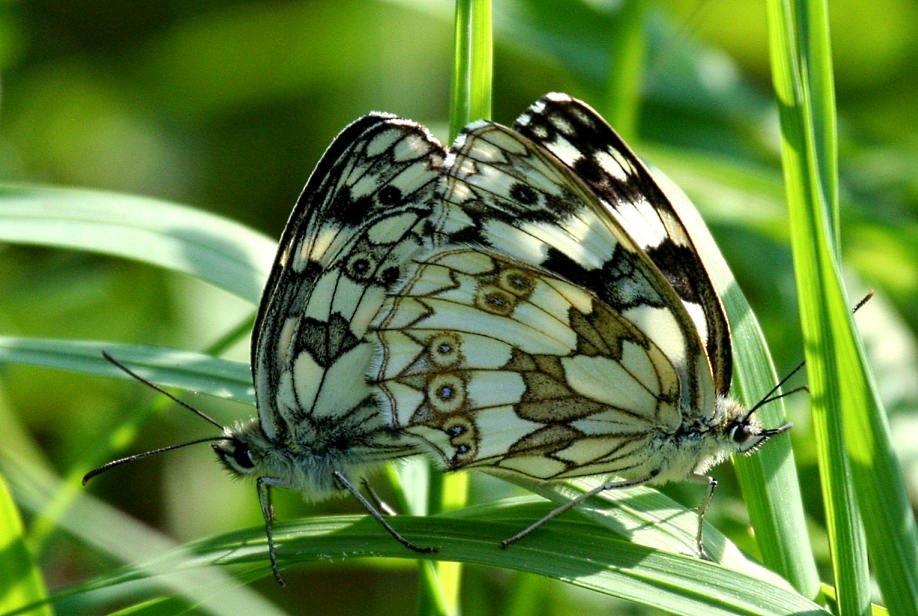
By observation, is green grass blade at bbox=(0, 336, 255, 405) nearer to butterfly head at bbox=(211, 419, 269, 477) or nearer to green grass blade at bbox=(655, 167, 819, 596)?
butterfly head at bbox=(211, 419, 269, 477)

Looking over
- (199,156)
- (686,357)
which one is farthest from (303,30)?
(686,357)

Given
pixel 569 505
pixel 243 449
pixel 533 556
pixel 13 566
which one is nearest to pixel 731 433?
pixel 569 505

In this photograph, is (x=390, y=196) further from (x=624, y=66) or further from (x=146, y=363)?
(x=624, y=66)

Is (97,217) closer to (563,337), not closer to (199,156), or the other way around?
(563,337)

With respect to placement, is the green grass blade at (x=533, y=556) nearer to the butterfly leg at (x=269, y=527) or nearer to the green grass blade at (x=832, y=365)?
the butterfly leg at (x=269, y=527)

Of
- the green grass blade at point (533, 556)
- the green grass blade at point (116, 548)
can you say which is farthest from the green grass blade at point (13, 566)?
the green grass blade at point (533, 556)

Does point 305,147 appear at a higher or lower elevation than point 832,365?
higher
